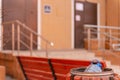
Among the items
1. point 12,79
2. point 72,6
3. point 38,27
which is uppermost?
point 72,6

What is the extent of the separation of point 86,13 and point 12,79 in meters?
5.84

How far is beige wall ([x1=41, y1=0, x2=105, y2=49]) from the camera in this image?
9930mm

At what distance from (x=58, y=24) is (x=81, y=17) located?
138 centimetres

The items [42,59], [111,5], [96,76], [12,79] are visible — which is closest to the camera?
[96,76]

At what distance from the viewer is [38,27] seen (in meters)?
9.71

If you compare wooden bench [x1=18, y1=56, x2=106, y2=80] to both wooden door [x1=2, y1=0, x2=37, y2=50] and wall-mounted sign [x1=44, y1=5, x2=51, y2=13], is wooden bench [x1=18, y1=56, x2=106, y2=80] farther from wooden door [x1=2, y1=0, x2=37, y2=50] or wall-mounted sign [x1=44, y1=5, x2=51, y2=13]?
wall-mounted sign [x1=44, y1=5, x2=51, y2=13]

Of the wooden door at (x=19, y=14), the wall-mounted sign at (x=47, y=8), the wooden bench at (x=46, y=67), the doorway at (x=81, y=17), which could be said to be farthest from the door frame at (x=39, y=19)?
the wooden bench at (x=46, y=67)

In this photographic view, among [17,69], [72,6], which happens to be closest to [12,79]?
[17,69]

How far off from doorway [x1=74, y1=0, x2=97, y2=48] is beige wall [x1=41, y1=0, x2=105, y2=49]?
404mm

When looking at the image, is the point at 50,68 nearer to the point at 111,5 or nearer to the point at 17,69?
the point at 17,69

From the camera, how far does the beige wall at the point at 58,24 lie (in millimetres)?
9930

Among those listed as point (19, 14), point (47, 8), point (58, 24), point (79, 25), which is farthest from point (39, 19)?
point (79, 25)

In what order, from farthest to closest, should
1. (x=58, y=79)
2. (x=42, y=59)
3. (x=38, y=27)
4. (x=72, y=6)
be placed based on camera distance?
(x=72, y=6), (x=38, y=27), (x=42, y=59), (x=58, y=79)

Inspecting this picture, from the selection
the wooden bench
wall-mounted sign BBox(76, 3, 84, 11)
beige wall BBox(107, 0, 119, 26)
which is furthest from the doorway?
the wooden bench
